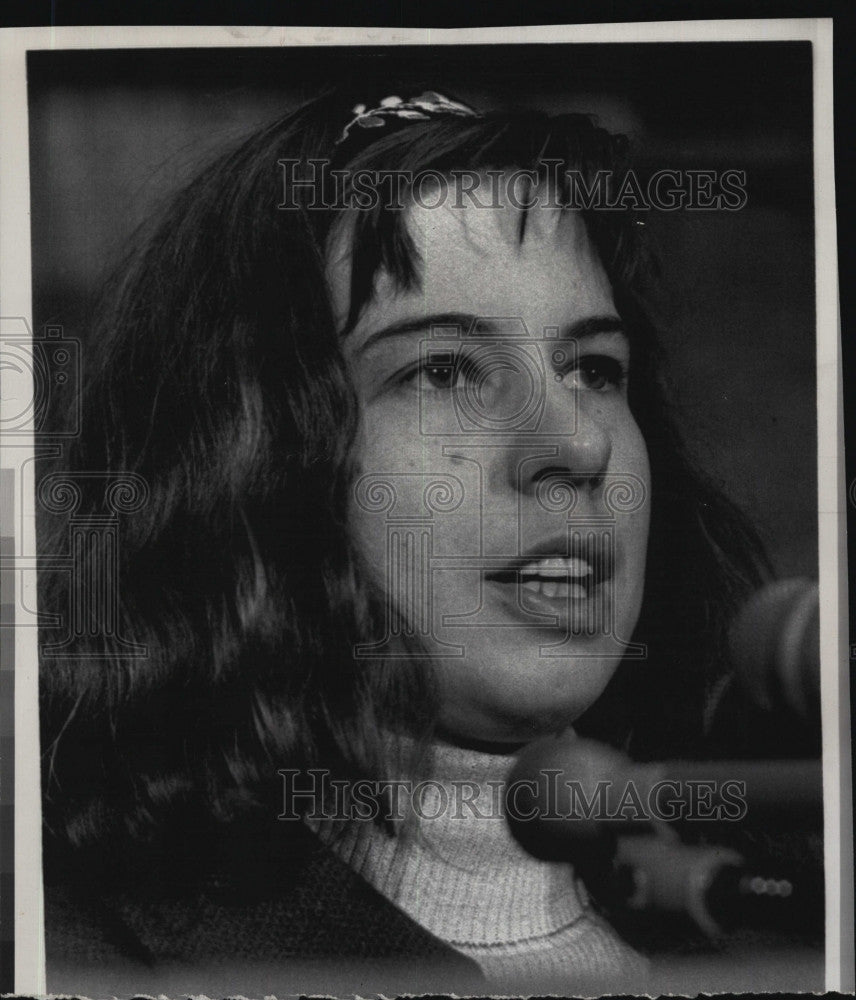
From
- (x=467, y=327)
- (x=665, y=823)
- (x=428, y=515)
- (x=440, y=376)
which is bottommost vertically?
(x=665, y=823)

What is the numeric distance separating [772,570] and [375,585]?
2.77 feet

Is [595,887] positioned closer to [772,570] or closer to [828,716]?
[828,716]

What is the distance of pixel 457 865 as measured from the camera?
242cm

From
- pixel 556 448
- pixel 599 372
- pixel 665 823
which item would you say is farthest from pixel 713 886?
pixel 599 372

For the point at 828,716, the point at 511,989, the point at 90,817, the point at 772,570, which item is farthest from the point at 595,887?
the point at 90,817

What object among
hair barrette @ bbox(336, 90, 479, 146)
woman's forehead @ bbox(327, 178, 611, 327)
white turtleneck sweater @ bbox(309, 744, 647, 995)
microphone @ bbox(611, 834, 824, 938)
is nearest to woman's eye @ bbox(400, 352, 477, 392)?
woman's forehead @ bbox(327, 178, 611, 327)

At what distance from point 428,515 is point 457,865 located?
0.74 meters

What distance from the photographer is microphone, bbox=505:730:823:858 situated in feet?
7.98

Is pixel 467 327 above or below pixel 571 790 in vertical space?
above

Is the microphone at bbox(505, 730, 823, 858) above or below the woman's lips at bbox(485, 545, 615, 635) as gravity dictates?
below

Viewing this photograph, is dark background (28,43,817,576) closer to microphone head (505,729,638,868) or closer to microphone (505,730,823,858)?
microphone (505,730,823,858)

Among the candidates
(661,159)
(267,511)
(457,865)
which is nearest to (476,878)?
(457,865)

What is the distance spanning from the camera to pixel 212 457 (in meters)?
2.40

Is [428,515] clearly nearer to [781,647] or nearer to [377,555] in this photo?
[377,555]
